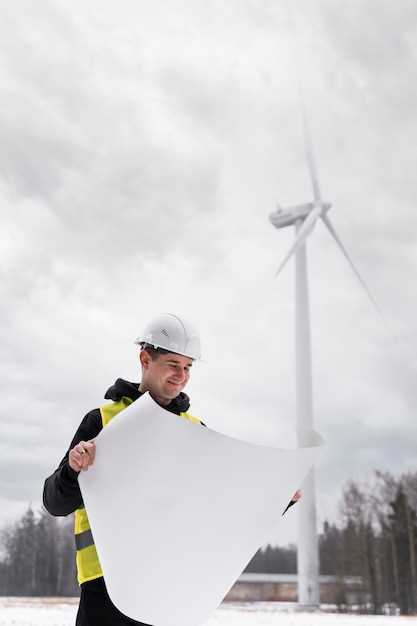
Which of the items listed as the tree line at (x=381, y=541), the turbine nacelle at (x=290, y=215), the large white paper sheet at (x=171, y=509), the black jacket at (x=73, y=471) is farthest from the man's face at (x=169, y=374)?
the tree line at (x=381, y=541)

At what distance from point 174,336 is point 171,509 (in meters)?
0.80

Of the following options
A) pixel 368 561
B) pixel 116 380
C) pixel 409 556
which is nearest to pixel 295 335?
pixel 368 561

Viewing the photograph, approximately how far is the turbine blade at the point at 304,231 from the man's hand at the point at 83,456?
30350 mm

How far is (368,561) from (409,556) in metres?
3.77

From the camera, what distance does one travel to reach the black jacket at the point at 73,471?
111 inches

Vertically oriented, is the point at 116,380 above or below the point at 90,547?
above

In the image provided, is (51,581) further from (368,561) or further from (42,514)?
(368,561)

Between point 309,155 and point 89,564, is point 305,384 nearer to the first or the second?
point 309,155

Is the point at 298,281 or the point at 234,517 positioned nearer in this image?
the point at 234,517

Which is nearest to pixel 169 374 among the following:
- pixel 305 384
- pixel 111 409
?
pixel 111 409

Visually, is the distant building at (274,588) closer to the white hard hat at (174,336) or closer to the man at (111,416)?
the man at (111,416)

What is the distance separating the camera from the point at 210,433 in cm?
256

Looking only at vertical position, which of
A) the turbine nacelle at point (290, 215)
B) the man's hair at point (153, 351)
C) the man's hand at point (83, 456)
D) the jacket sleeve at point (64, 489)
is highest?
the turbine nacelle at point (290, 215)

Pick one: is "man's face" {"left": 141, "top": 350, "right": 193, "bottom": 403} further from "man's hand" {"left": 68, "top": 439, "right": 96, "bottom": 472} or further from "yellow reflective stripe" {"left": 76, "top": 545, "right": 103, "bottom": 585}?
"yellow reflective stripe" {"left": 76, "top": 545, "right": 103, "bottom": 585}
